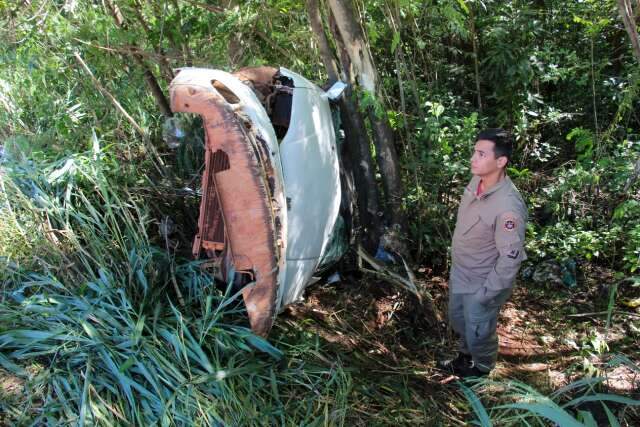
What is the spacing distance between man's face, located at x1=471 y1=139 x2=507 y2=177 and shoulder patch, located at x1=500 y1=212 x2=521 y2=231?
0.24 m

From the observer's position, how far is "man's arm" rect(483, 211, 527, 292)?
7.83 feet

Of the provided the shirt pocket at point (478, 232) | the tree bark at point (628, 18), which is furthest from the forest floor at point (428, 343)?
the tree bark at point (628, 18)

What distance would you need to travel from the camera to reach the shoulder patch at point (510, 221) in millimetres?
2385

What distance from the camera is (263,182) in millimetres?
2354

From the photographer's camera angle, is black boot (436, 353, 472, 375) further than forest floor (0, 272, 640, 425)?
Yes

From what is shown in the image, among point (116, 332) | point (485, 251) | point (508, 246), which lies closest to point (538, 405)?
point (508, 246)

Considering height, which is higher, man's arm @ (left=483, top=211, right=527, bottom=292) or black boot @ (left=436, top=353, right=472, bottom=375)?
man's arm @ (left=483, top=211, right=527, bottom=292)

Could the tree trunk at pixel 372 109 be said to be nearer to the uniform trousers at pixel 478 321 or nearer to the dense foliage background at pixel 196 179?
the dense foliage background at pixel 196 179

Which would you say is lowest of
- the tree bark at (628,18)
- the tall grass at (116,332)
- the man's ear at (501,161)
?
the tall grass at (116,332)

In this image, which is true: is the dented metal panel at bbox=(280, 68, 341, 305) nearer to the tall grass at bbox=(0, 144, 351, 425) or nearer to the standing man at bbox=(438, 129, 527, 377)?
the tall grass at bbox=(0, 144, 351, 425)

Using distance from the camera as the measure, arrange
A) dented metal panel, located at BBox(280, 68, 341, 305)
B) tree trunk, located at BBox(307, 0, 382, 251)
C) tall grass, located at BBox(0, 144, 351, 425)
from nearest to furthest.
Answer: tall grass, located at BBox(0, 144, 351, 425), dented metal panel, located at BBox(280, 68, 341, 305), tree trunk, located at BBox(307, 0, 382, 251)

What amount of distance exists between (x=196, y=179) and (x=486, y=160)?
217 centimetres

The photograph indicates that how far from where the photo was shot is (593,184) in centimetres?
370

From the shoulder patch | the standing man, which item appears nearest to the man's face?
the standing man
